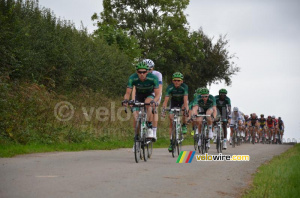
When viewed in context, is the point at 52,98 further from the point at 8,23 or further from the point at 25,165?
the point at 25,165

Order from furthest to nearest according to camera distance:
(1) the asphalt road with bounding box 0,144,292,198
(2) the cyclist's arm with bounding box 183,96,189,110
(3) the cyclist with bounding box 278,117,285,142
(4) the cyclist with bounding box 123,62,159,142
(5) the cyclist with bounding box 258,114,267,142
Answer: (3) the cyclist with bounding box 278,117,285,142, (5) the cyclist with bounding box 258,114,267,142, (2) the cyclist's arm with bounding box 183,96,189,110, (4) the cyclist with bounding box 123,62,159,142, (1) the asphalt road with bounding box 0,144,292,198

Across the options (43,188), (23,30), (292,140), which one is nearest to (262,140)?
(292,140)

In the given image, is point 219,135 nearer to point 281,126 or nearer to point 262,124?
point 262,124

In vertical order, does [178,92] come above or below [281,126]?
below

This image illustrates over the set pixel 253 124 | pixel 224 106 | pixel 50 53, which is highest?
pixel 50 53

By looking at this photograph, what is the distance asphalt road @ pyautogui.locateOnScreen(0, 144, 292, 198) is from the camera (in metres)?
7.80

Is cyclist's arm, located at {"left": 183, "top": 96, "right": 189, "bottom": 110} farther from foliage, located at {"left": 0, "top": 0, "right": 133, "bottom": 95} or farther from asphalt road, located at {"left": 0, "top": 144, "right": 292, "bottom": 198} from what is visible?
foliage, located at {"left": 0, "top": 0, "right": 133, "bottom": 95}

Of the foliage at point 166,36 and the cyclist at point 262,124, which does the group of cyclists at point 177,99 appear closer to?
the cyclist at point 262,124

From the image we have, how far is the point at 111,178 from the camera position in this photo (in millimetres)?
9398

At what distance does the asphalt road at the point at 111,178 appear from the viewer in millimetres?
7801

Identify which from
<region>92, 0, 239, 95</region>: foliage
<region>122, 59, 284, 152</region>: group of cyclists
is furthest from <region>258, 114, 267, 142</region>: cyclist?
<region>92, 0, 239, 95</region>: foliage

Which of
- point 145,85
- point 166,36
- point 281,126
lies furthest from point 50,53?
point 166,36

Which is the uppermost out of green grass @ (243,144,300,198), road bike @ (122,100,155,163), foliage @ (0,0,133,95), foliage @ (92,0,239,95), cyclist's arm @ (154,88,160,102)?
foliage @ (92,0,239,95)

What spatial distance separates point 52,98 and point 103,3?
3927 cm
